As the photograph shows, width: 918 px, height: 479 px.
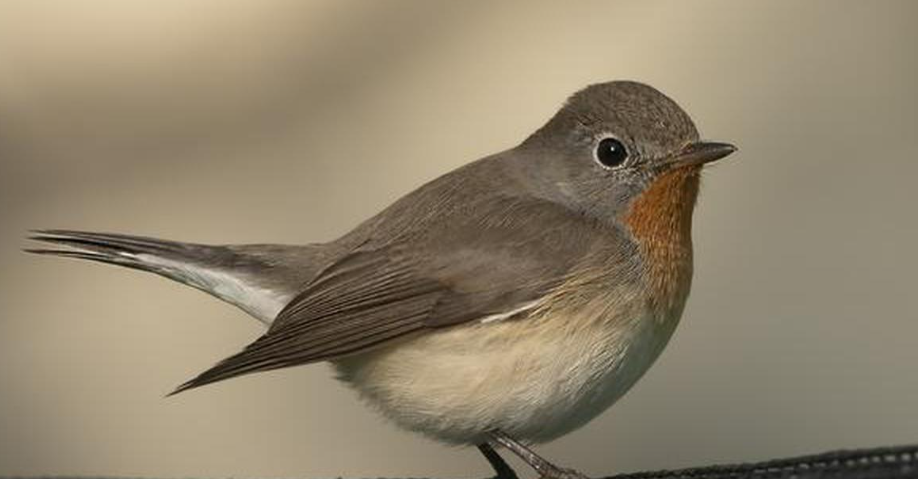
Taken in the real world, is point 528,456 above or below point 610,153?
below

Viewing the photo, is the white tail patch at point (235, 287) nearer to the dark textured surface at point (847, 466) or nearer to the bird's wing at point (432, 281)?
the bird's wing at point (432, 281)

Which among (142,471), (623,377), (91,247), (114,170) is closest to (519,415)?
(623,377)

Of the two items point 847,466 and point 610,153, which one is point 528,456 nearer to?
point 610,153

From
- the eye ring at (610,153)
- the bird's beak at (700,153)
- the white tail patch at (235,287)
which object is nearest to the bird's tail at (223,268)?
the white tail patch at (235,287)

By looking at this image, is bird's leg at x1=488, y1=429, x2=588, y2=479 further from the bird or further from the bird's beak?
the bird's beak

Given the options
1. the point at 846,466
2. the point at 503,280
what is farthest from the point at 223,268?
the point at 846,466

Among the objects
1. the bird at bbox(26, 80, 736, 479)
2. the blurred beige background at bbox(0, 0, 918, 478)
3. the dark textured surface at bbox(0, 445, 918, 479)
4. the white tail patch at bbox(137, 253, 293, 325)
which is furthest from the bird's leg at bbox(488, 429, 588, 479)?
the blurred beige background at bbox(0, 0, 918, 478)
